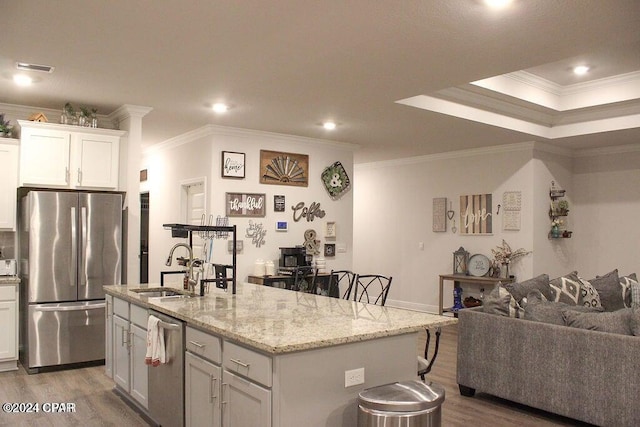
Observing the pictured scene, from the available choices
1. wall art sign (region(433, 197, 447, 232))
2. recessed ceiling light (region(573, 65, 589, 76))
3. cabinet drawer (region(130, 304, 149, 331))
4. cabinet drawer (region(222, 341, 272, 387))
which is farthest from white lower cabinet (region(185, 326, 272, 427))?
wall art sign (region(433, 197, 447, 232))

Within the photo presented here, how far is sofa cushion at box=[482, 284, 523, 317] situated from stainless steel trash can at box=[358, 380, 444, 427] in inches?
73.4

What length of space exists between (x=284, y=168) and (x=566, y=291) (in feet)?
11.9

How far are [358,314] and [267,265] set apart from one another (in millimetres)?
3538

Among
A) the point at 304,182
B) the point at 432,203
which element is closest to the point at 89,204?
→ the point at 304,182

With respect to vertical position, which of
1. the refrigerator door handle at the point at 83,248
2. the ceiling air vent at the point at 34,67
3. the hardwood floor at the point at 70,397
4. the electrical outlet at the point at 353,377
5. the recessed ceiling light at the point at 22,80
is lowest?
the hardwood floor at the point at 70,397

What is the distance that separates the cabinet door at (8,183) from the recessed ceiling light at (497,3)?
4415 mm

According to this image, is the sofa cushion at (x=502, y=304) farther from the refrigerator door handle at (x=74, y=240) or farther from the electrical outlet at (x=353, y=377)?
the refrigerator door handle at (x=74, y=240)

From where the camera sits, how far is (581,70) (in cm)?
552

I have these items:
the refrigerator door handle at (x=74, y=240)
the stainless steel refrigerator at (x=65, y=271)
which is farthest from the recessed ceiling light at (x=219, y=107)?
the refrigerator door handle at (x=74, y=240)

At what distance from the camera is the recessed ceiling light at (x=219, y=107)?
5.20 m

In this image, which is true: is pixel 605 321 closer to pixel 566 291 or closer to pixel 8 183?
pixel 566 291

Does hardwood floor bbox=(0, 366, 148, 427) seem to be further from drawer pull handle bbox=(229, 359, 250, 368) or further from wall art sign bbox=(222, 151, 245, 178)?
wall art sign bbox=(222, 151, 245, 178)

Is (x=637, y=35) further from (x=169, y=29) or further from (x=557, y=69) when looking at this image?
(x=169, y=29)

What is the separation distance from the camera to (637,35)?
340cm
